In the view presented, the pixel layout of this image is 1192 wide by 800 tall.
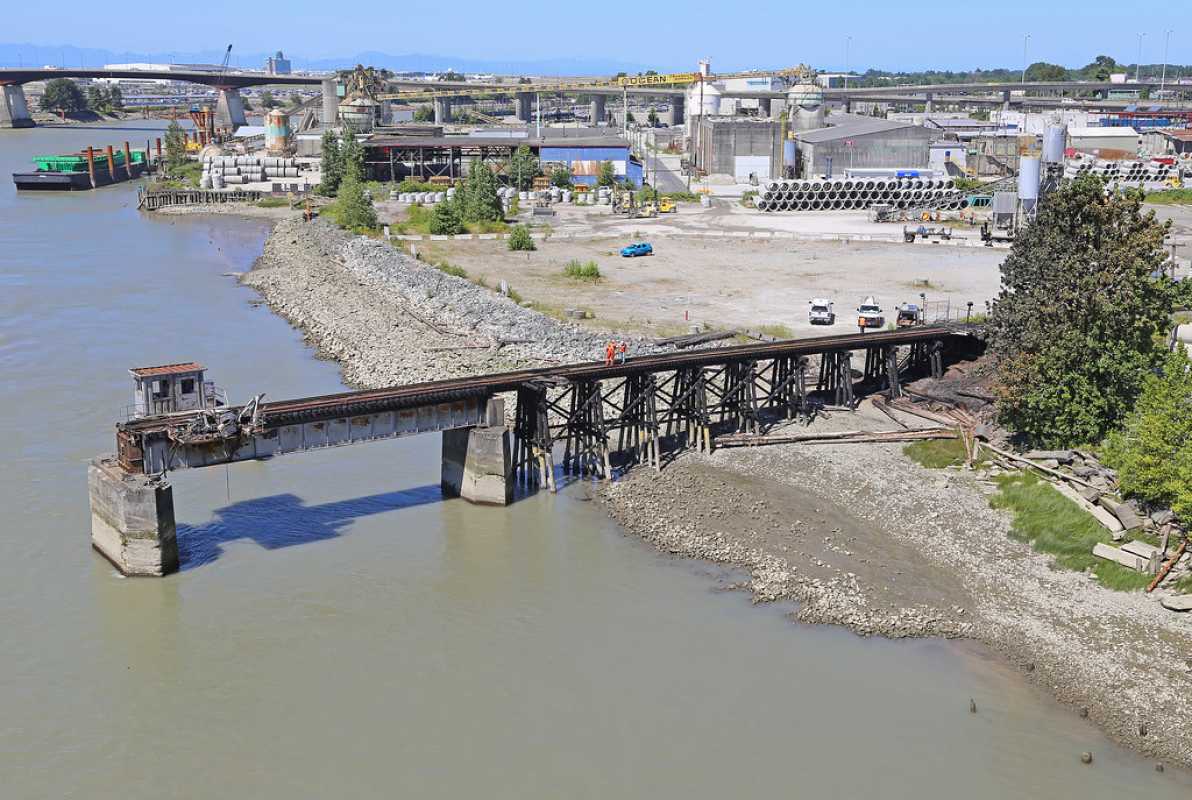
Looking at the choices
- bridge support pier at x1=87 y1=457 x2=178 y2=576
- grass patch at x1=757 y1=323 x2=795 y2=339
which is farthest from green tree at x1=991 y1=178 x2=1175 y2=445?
bridge support pier at x1=87 y1=457 x2=178 y2=576

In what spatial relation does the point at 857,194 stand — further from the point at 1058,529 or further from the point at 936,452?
the point at 1058,529

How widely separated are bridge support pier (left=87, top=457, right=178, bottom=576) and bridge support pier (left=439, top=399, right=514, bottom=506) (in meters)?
7.74

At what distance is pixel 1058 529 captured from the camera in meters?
29.6

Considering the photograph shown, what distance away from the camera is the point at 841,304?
57.5 metres

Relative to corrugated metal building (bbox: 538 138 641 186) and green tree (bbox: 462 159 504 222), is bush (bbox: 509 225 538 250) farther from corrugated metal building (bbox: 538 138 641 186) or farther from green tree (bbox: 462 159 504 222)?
corrugated metal building (bbox: 538 138 641 186)

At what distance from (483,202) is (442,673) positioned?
63610mm

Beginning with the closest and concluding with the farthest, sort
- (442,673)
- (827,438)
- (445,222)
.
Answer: (442,673) → (827,438) → (445,222)

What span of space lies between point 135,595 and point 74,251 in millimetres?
61491

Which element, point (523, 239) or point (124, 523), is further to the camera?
point (523, 239)

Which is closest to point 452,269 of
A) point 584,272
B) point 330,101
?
point 584,272

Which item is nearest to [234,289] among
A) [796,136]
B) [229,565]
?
[229,565]

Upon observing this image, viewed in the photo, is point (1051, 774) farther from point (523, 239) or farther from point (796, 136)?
point (796, 136)

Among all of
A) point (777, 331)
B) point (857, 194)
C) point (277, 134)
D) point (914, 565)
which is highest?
point (277, 134)

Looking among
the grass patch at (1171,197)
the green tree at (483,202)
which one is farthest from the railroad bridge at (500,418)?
the grass patch at (1171,197)
